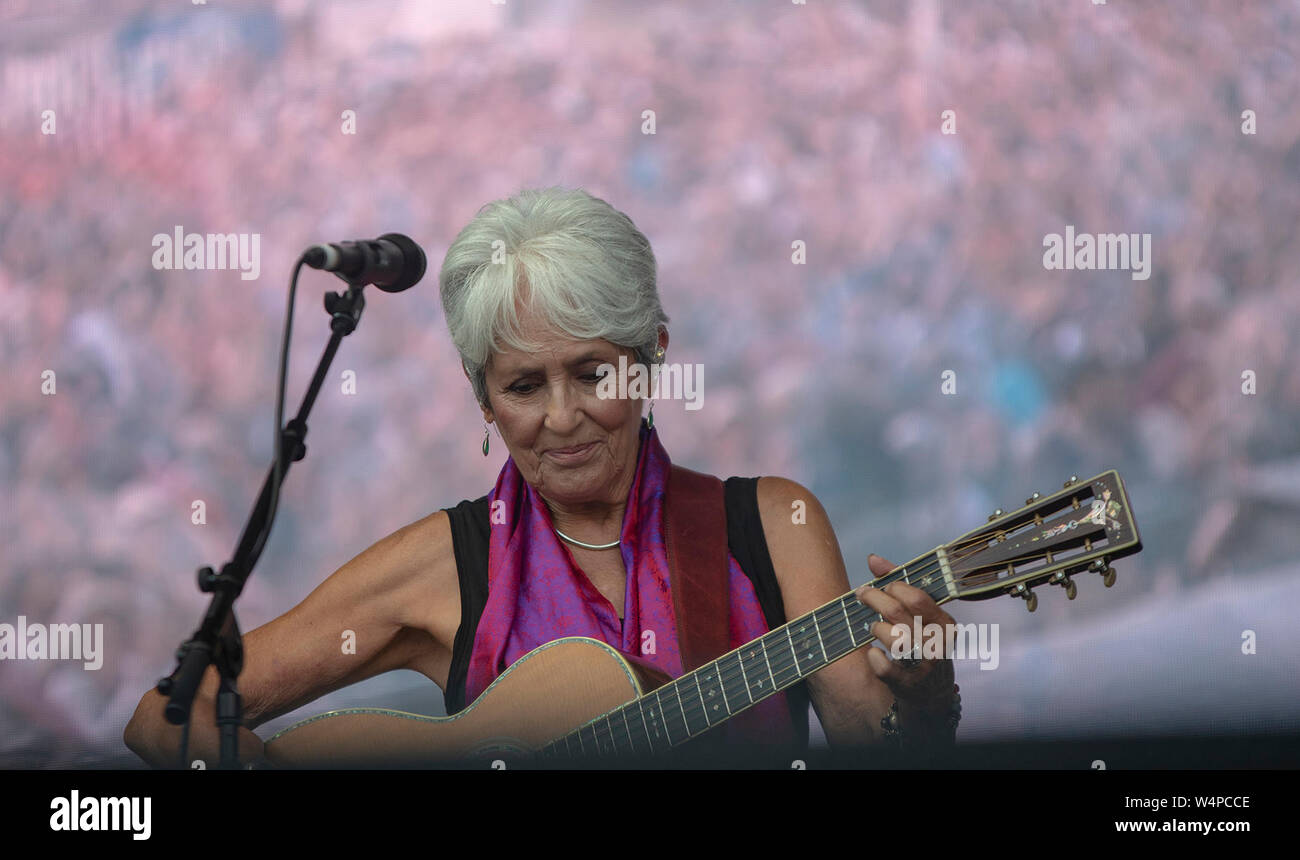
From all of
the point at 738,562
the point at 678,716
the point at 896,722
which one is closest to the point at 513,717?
the point at 678,716

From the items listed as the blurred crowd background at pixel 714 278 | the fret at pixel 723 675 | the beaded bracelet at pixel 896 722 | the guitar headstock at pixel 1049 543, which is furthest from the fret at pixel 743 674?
the blurred crowd background at pixel 714 278

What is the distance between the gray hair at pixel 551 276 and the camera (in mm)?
1989

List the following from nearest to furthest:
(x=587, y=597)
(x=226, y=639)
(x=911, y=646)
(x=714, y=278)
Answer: (x=226, y=639)
(x=911, y=646)
(x=587, y=597)
(x=714, y=278)

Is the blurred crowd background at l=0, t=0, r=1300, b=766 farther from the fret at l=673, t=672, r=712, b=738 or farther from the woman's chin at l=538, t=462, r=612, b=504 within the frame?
the fret at l=673, t=672, r=712, b=738

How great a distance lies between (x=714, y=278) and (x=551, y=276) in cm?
87

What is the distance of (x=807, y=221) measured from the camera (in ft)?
9.09

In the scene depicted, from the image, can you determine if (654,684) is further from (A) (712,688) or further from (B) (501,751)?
(B) (501,751)

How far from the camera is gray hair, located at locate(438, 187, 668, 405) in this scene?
199cm

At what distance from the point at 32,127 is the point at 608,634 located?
5.70ft

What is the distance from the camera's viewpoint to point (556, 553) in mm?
2201

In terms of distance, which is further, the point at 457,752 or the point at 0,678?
the point at 0,678
